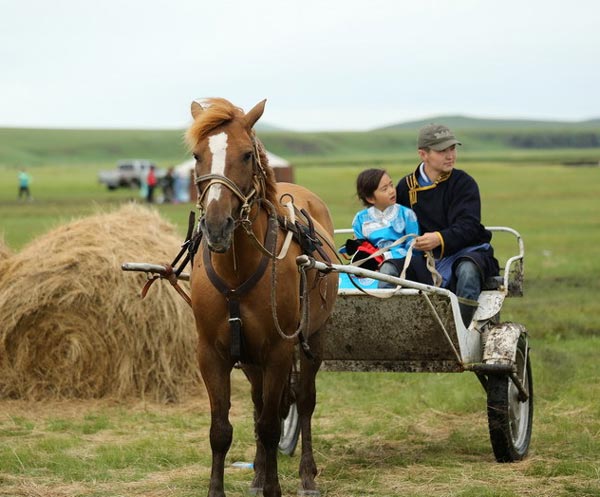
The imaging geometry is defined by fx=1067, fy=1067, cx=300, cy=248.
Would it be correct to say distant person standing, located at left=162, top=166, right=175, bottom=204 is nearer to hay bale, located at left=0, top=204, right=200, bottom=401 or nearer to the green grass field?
the green grass field

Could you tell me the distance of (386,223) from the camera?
8266 millimetres

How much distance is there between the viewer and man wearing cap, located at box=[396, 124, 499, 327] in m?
8.12

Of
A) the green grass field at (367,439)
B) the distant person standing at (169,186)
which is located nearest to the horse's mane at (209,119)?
the green grass field at (367,439)

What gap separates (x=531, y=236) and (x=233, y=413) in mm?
17997

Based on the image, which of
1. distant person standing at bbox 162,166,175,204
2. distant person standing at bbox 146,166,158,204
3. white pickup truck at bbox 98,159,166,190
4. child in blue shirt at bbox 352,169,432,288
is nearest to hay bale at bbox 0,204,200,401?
child in blue shirt at bbox 352,169,432,288

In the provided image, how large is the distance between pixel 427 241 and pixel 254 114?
2179mm

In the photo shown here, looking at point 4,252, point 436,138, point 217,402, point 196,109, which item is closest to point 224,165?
point 196,109

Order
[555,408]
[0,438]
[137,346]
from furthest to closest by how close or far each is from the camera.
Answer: [137,346] < [555,408] < [0,438]

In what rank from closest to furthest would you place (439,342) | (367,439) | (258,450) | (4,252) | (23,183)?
1. (258,450)
2. (439,342)
3. (367,439)
4. (4,252)
5. (23,183)

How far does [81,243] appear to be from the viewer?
10.9 meters

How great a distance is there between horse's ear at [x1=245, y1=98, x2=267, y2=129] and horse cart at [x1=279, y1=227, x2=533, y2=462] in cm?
178

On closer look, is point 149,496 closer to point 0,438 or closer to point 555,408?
point 0,438

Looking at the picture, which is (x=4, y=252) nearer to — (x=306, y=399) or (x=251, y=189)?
(x=306, y=399)

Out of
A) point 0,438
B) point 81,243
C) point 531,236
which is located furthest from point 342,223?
point 0,438
